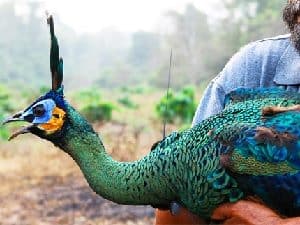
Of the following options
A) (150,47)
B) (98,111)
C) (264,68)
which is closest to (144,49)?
(150,47)

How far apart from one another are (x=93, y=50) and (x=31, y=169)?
100 feet

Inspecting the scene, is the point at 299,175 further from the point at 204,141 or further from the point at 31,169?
the point at 31,169

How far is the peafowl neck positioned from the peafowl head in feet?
0.10

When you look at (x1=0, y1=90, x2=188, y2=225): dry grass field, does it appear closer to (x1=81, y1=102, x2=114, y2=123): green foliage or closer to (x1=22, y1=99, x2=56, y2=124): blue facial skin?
(x1=81, y1=102, x2=114, y2=123): green foliage

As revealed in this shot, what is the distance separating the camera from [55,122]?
193 centimetres

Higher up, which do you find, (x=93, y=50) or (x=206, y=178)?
(x=206, y=178)

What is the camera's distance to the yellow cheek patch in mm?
1926

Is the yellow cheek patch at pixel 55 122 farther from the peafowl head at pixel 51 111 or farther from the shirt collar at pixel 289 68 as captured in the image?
the shirt collar at pixel 289 68

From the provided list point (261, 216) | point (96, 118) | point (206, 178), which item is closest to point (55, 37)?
point (206, 178)

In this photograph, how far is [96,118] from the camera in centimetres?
1342

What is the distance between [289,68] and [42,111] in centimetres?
95

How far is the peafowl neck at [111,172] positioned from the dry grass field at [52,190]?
15.5 ft

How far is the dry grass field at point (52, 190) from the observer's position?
6918 millimetres

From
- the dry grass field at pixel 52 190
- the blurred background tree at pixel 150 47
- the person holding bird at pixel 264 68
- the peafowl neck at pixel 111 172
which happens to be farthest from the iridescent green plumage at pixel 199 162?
the blurred background tree at pixel 150 47
